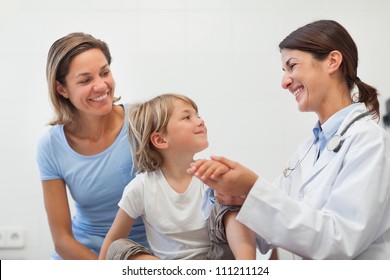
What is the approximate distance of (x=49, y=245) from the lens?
1899 mm

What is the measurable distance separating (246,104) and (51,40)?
2.57ft

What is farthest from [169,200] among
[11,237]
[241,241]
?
[11,237]

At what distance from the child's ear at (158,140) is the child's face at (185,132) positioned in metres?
0.02

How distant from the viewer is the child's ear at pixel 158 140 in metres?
1.57

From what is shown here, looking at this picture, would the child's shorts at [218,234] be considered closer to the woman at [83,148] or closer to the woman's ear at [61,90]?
the woman at [83,148]

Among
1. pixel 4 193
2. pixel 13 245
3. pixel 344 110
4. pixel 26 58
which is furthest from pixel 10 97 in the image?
pixel 344 110

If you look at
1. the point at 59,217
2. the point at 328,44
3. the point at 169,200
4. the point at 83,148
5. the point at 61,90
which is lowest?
the point at 59,217

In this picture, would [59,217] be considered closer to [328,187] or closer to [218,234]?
[218,234]

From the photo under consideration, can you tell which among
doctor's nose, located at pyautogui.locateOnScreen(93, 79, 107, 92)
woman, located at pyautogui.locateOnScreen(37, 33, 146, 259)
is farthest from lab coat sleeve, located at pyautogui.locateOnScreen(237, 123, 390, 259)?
doctor's nose, located at pyautogui.locateOnScreen(93, 79, 107, 92)

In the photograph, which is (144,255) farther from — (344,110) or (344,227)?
(344,110)

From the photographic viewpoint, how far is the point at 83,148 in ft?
5.74

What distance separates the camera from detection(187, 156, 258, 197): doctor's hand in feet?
3.82

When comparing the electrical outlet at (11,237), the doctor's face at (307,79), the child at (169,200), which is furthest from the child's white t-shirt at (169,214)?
the electrical outlet at (11,237)

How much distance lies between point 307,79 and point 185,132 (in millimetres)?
403
